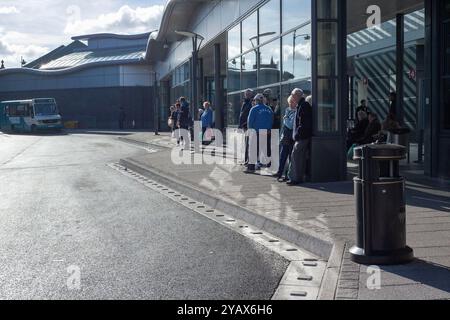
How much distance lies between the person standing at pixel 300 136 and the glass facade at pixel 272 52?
3.79ft

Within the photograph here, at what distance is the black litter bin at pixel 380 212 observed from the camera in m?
5.70

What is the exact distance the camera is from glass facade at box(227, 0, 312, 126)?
1309cm

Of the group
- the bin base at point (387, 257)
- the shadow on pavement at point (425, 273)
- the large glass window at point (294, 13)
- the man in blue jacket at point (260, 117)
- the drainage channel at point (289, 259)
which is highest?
the large glass window at point (294, 13)

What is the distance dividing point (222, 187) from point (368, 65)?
17.8 metres

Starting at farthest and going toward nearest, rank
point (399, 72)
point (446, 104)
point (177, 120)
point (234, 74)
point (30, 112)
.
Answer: point (30, 112)
point (177, 120)
point (234, 74)
point (399, 72)
point (446, 104)

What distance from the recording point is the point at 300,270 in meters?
6.01

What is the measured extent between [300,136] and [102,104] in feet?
162

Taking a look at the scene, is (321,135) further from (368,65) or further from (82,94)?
(82,94)

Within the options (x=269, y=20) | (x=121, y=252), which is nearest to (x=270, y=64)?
(x=269, y=20)

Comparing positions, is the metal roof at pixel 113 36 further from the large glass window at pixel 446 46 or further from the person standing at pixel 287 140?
the large glass window at pixel 446 46

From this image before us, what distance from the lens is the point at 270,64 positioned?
16281 mm

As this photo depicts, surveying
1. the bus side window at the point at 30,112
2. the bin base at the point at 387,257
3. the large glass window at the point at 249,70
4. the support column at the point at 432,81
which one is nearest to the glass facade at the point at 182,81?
the large glass window at the point at 249,70

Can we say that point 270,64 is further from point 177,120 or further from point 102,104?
point 102,104

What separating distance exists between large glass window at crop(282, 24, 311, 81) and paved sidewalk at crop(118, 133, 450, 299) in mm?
2479
